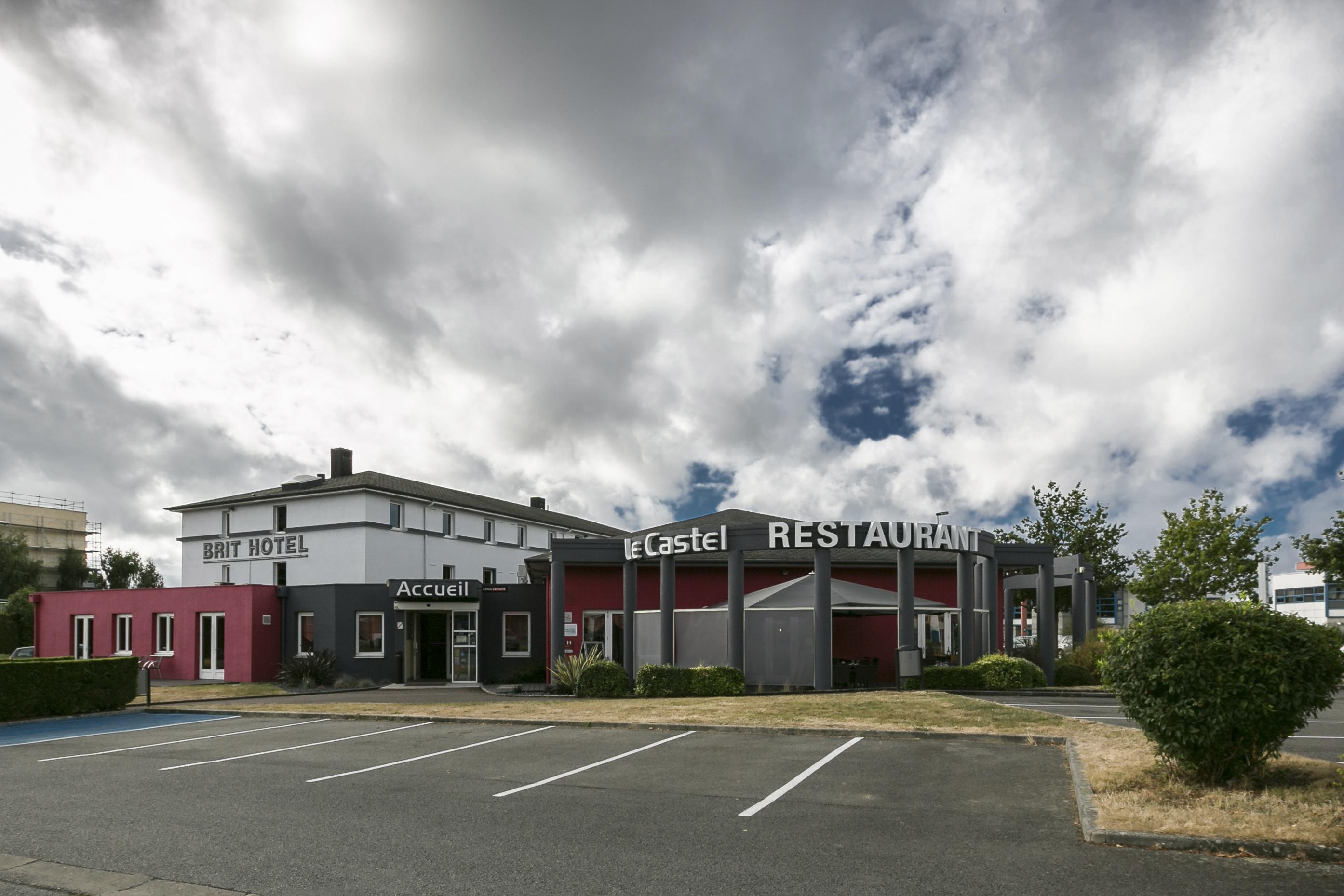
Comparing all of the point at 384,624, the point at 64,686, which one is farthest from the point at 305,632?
the point at 64,686

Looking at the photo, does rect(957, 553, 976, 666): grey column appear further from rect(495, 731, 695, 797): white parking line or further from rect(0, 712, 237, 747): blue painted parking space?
rect(0, 712, 237, 747): blue painted parking space

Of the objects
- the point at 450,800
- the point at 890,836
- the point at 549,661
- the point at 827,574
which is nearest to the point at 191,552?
the point at 549,661

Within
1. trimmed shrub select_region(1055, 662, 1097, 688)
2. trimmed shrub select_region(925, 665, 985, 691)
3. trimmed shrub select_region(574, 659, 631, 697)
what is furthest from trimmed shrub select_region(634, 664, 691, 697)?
trimmed shrub select_region(1055, 662, 1097, 688)

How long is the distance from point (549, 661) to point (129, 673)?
1180 centimetres

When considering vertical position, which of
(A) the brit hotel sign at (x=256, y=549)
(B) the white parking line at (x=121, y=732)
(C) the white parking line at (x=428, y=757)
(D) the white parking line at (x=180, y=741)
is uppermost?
(A) the brit hotel sign at (x=256, y=549)

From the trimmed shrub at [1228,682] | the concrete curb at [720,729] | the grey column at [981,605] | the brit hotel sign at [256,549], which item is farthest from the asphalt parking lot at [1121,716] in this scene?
the brit hotel sign at [256,549]

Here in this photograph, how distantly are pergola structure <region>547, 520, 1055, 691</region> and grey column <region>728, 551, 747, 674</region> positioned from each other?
2 centimetres

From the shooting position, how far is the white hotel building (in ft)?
147

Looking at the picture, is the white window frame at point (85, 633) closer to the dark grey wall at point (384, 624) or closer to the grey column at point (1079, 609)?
the dark grey wall at point (384, 624)

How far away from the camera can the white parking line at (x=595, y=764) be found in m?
10.8

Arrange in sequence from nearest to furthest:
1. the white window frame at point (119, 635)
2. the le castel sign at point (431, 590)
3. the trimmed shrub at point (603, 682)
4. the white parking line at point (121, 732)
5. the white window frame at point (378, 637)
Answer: the white parking line at point (121, 732) < the trimmed shrub at point (603, 682) < the le castel sign at point (431, 590) < the white window frame at point (378, 637) < the white window frame at point (119, 635)

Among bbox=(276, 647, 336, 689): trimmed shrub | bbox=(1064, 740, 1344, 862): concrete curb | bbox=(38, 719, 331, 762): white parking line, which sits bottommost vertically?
bbox=(276, 647, 336, 689): trimmed shrub

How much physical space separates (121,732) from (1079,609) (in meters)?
26.0

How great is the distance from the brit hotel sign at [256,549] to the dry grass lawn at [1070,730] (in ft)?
77.2
